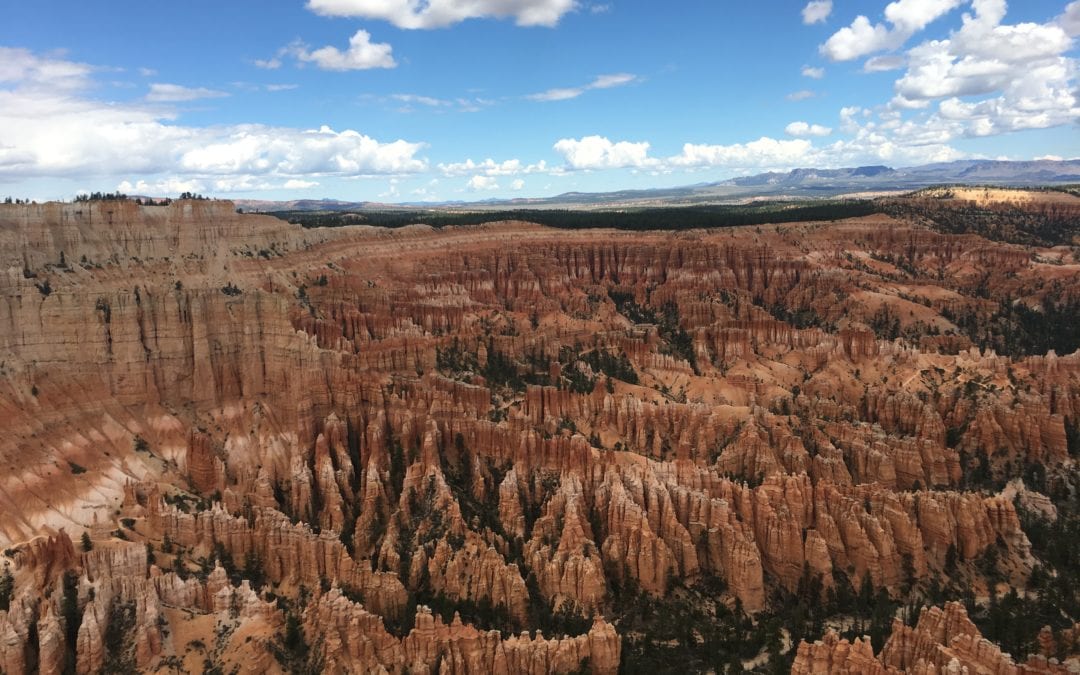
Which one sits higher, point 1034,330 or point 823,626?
point 1034,330

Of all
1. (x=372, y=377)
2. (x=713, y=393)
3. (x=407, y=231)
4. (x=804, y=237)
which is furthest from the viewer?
(x=804, y=237)

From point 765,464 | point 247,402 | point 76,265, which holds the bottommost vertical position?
point 765,464

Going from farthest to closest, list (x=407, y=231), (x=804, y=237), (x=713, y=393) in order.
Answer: (x=804, y=237)
(x=407, y=231)
(x=713, y=393)

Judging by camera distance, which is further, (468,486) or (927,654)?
(468,486)

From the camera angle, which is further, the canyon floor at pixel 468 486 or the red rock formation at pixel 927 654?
the canyon floor at pixel 468 486

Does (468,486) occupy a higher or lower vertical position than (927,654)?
lower

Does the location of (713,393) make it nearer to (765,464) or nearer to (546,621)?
(765,464)

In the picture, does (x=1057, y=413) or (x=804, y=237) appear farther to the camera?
(x=804, y=237)

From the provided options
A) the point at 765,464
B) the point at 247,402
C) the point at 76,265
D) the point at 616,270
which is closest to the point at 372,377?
the point at 247,402
